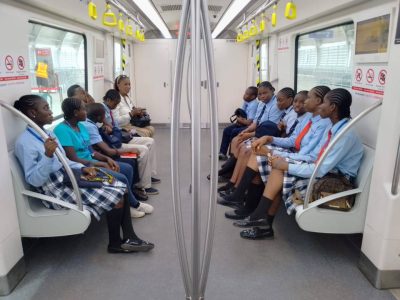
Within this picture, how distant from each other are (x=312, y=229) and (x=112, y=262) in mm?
1508

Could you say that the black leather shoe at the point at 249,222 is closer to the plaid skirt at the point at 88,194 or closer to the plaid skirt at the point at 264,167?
the plaid skirt at the point at 264,167

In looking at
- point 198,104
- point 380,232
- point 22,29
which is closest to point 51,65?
point 22,29

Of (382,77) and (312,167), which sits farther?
(312,167)

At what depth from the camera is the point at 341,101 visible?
273 centimetres

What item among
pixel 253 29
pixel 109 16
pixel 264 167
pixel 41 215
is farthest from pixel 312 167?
pixel 253 29

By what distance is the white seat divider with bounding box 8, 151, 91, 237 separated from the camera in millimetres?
2391

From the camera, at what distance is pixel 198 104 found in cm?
114

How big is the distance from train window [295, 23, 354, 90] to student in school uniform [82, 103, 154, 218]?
241 cm

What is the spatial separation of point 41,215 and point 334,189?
2124mm

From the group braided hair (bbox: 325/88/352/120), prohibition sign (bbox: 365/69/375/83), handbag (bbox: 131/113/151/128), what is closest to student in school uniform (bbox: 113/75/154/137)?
handbag (bbox: 131/113/151/128)

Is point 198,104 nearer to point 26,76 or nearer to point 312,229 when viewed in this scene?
point 312,229

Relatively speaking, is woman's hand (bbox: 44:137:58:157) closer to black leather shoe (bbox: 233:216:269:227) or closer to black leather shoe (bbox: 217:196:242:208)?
black leather shoe (bbox: 233:216:269:227)

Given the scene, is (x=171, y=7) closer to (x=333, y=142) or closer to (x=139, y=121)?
(x=139, y=121)

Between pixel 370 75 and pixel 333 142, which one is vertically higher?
pixel 370 75
